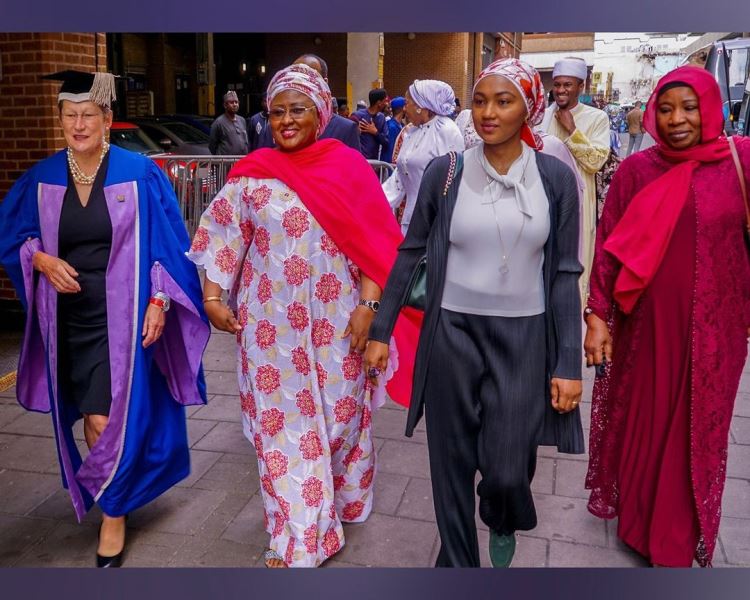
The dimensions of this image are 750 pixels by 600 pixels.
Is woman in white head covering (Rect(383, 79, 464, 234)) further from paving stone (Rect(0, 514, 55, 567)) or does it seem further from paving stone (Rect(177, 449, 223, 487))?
paving stone (Rect(0, 514, 55, 567))

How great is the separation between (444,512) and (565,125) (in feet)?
12.0

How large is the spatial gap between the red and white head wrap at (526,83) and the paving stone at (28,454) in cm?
308

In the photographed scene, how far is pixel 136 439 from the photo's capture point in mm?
3391

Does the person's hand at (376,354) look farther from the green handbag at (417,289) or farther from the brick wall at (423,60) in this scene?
the brick wall at (423,60)

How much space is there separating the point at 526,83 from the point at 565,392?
1.02m

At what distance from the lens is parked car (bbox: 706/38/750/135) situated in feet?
60.6

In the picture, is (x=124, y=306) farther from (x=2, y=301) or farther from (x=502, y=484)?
(x=2, y=301)

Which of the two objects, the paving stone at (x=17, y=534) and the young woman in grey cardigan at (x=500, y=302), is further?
the paving stone at (x=17, y=534)

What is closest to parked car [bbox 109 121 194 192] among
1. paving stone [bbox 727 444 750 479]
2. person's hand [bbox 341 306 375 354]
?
person's hand [bbox 341 306 375 354]

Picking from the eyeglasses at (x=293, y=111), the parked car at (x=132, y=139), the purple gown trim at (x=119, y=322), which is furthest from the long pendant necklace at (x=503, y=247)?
the parked car at (x=132, y=139)

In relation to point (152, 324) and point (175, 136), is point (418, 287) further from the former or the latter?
point (175, 136)

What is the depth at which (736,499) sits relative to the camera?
4.02m

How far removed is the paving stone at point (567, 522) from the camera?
3.65 meters

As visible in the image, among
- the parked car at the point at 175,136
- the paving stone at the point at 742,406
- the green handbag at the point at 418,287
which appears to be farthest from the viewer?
the parked car at the point at 175,136
